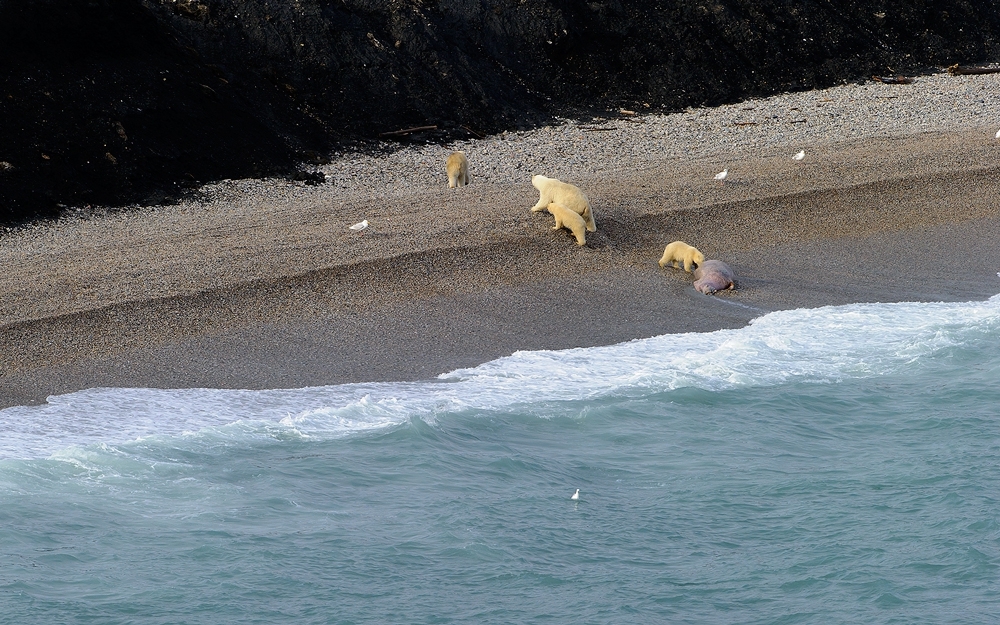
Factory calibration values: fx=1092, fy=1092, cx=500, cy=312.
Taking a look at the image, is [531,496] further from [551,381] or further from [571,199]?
[571,199]

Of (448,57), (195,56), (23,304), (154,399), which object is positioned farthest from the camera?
(448,57)

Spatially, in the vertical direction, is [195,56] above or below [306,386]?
above

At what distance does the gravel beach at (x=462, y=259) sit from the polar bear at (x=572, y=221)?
0.49ft

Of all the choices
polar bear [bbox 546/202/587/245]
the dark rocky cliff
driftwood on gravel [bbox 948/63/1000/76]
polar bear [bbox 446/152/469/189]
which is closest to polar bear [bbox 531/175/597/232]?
→ polar bear [bbox 546/202/587/245]

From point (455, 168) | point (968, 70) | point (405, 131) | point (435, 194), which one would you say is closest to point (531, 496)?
point (435, 194)

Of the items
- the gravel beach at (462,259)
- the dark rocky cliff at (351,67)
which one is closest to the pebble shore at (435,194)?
the gravel beach at (462,259)

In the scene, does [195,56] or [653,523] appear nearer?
[653,523]

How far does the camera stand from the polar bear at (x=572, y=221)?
12.8 meters

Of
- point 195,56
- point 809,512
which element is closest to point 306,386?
point 809,512

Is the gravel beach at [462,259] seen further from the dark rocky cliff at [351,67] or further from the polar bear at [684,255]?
the dark rocky cliff at [351,67]

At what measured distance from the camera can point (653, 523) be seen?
8.02m

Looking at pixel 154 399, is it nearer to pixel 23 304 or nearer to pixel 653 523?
pixel 23 304

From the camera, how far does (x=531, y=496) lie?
8305 mm

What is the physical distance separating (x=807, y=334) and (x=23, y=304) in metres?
7.74
